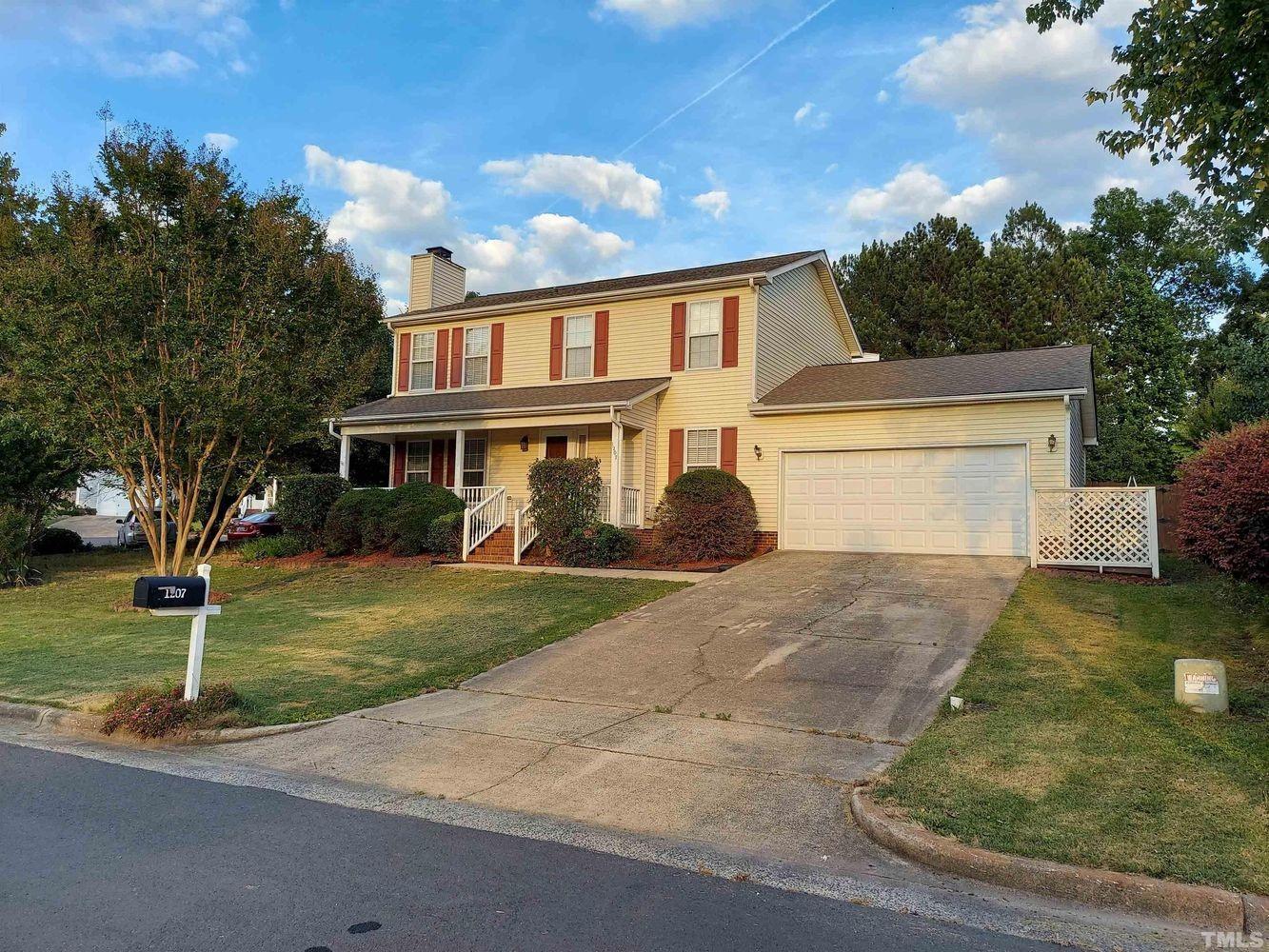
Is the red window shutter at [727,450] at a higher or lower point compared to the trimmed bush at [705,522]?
higher

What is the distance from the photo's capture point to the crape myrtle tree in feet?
42.4

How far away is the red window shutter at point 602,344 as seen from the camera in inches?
778

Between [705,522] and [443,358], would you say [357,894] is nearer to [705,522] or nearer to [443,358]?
[705,522]

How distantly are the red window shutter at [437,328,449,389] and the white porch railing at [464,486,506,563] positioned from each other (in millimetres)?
4543

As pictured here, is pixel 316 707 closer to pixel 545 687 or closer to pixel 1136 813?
pixel 545 687

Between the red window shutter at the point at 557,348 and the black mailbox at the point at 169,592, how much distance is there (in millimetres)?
13597

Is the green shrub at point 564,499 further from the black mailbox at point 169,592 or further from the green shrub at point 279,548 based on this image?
the black mailbox at point 169,592

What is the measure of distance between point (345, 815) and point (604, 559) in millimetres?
10901

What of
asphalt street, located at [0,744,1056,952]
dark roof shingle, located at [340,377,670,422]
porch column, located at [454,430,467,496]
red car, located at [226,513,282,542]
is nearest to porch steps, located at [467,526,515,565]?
porch column, located at [454,430,467,496]

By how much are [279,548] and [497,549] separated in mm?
5754

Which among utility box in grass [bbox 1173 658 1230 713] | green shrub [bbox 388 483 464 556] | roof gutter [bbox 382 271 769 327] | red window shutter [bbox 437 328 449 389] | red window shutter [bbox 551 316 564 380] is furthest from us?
red window shutter [bbox 437 328 449 389]

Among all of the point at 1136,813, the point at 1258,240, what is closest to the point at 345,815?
the point at 1136,813

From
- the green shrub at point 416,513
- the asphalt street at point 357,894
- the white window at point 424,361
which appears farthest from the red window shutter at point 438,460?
the asphalt street at point 357,894

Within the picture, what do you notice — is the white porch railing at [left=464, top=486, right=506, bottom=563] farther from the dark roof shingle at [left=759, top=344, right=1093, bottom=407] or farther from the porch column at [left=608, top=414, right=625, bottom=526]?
the dark roof shingle at [left=759, top=344, right=1093, bottom=407]
